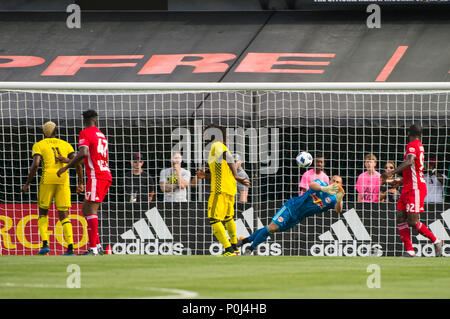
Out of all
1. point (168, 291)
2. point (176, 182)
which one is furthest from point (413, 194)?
point (168, 291)

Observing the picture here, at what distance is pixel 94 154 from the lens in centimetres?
1183

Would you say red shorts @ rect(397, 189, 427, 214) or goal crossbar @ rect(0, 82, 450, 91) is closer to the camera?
red shorts @ rect(397, 189, 427, 214)

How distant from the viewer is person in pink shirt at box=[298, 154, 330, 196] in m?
13.1

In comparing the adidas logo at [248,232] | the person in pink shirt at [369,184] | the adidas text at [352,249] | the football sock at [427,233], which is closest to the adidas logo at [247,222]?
the adidas logo at [248,232]

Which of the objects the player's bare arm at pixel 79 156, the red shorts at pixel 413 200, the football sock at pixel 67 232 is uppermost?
the player's bare arm at pixel 79 156

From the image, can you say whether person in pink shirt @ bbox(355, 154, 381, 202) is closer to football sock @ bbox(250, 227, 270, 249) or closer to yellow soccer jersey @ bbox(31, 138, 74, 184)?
football sock @ bbox(250, 227, 270, 249)

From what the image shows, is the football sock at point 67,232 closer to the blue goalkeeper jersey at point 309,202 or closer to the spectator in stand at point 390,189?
the blue goalkeeper jersey at point 309,202

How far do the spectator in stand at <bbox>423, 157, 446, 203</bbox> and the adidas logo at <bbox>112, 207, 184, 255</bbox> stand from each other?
3.91 m

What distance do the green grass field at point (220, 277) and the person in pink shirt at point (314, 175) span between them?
2.38 metres

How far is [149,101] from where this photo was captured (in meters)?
14.8

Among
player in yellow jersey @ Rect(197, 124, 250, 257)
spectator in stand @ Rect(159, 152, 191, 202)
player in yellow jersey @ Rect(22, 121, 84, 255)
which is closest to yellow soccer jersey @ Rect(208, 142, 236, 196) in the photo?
player in yellow jersey @ Rect(197, 124, 250, 257)

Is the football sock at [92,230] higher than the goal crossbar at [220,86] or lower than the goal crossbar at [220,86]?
lower

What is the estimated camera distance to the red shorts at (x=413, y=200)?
40.1 ft
